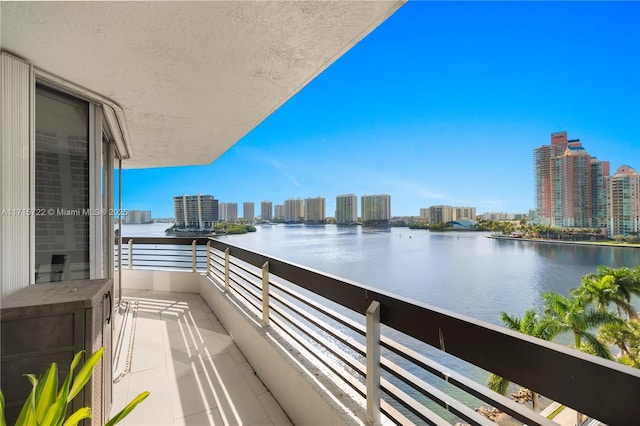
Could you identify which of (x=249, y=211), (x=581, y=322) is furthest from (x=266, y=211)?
(x=581, y=322)

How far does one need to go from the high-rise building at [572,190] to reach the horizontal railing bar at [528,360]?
26.1 meters

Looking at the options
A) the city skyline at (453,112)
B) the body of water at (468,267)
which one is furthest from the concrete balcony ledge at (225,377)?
the city skyline at (453,112)

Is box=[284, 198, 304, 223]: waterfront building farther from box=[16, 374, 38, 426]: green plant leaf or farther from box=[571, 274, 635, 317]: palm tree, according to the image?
box=[16, 374, 38, 426]: green plant leaf

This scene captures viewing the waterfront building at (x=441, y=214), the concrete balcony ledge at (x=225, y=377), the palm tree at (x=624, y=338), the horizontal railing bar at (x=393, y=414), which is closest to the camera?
the horizontal railing bar at (x=393, y=414)

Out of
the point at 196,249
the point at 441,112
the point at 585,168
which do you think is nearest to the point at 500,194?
the point at 441,112

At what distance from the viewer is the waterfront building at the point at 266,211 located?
24.5 m

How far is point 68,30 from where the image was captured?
1542mm

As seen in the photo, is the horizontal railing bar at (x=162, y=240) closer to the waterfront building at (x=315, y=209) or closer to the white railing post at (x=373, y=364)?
the white railing post at (x=373, y=364)

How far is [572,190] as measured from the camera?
2206 centimetres

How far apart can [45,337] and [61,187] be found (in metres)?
1.22

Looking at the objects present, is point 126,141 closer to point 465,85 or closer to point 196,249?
point 196,249

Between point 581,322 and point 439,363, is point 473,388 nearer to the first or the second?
point 439,363

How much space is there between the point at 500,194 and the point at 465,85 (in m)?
19.6

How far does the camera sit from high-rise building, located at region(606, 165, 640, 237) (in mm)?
16391
